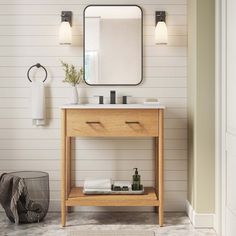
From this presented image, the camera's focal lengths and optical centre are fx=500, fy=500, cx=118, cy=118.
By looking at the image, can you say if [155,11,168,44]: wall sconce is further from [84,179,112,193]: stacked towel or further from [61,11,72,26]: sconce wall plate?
[84,179,112,193]: stacked towel

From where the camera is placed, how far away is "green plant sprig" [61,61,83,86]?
13.9ft

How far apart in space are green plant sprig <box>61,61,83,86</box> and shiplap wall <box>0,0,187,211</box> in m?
0.06

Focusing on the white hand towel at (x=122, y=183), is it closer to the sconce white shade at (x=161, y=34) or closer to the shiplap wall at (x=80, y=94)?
the shiplap wall at (x=80, y=94)

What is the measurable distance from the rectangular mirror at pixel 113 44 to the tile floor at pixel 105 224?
115 cm

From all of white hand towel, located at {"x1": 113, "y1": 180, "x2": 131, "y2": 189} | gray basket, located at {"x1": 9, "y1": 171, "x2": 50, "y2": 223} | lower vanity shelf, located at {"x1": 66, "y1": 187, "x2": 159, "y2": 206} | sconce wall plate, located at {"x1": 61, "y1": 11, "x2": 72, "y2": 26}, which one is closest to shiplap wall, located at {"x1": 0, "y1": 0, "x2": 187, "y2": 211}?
sconce wall plate, located at {"x1": 61, "y1": 11, "x2": 72, "y2": 26}

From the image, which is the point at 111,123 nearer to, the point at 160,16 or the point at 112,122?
the point at 112,122

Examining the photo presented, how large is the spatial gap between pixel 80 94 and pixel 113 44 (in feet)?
1.71

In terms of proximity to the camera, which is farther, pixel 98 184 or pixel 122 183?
pixel 122 183

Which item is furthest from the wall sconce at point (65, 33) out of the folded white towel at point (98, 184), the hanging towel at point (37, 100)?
the folded white towel at point (98, 184)

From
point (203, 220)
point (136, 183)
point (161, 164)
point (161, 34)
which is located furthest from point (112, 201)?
point (161, 34)

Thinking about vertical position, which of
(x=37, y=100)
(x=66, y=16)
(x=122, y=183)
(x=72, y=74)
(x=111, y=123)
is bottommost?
(x=122, y=183)

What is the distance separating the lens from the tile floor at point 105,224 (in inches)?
148

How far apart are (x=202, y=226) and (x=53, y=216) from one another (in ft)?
4.10

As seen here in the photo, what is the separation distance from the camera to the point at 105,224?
3973 millimetres
